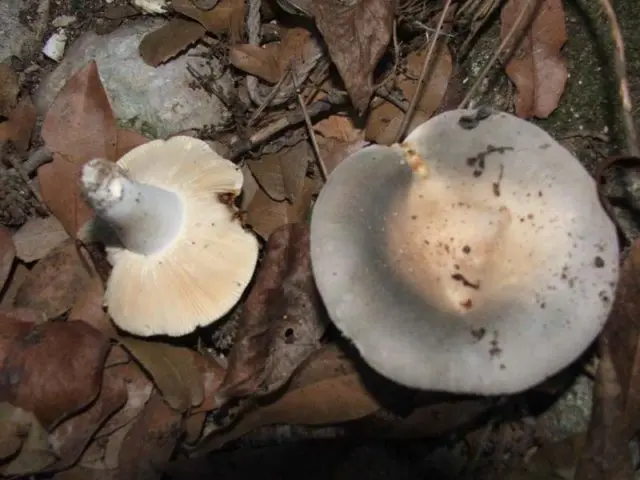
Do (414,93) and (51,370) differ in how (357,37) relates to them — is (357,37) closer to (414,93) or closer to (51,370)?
(414,93)

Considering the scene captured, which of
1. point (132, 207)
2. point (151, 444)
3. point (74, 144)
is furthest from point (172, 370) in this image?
point (74, 144)

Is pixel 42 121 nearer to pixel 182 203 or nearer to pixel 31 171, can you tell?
pixel 31 171

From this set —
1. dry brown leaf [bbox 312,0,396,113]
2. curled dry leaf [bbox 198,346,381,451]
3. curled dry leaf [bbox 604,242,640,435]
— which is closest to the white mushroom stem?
Result: curled dry leaf [bbox 198,346,381,451]

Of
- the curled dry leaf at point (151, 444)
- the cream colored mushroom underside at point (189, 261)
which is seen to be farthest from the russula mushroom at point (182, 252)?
the curled dry leaf at point (151, 444)

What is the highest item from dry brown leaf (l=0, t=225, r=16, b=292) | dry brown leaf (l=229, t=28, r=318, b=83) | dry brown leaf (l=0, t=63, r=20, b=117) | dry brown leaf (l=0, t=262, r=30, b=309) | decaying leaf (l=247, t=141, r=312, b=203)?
dry brown leaf (l=229, t=28, r=318, b=83)

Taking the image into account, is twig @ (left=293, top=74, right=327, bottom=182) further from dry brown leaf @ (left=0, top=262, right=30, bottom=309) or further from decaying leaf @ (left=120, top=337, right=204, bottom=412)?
dry brown leaf @ (left=0, top=262, right=30, bottom=309)

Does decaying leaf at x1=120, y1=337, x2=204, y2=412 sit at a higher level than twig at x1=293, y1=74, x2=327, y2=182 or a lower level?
lower

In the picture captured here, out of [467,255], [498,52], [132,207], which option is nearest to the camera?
[467,255]

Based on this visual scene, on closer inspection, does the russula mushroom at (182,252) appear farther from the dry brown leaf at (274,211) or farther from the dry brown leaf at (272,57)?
the dry brown leaf at (272,57)
